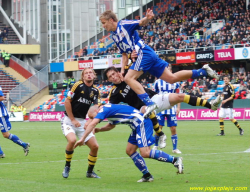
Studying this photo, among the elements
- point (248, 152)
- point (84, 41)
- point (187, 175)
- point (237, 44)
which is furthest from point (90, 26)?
point (187, 175)

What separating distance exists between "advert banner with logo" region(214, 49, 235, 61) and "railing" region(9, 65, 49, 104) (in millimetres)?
19642

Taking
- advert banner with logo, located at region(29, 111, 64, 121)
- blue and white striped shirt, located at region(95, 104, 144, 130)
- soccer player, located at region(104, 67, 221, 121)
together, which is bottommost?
advert banner with logo, located at region(29, 111, 64, 121)

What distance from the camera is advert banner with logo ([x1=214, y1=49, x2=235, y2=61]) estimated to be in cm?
3725

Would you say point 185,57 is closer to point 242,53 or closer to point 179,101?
point 242,53

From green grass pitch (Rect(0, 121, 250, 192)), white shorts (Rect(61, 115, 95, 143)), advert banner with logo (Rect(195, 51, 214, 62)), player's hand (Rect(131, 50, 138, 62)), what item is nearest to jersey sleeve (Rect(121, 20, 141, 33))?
player's hand (Rect(131, 50, 138, 62))

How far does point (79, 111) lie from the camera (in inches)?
395

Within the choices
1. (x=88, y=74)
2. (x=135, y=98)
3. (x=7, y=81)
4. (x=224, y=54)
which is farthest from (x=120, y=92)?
(x=7, y=81)

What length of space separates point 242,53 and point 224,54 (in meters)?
1.48

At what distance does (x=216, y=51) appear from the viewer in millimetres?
38062

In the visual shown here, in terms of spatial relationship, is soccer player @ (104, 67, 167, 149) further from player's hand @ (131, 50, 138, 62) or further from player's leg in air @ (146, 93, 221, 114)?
player's hand @ (131, 50, 138, 62)

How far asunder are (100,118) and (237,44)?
1178 inches

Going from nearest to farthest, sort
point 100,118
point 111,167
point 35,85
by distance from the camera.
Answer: point 100,118 < point 111,167 < point 35,85

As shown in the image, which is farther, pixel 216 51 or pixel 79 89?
pixel 216 51

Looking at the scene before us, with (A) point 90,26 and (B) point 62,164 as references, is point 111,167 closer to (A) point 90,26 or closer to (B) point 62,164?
(B) point 62,164
